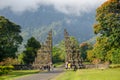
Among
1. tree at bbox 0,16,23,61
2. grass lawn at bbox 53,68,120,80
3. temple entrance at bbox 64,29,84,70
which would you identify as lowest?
grass lawn at bbox 53,68,120,80

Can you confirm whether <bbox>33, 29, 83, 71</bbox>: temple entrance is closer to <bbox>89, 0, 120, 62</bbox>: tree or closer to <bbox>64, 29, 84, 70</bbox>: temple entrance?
<bbox>64, 29, 84, 70</bbox>: temple entrance

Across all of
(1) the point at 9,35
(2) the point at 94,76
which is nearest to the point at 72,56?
(1) the point at 9,35

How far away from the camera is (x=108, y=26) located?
6862cm

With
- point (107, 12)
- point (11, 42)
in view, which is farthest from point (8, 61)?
point (107, 12)

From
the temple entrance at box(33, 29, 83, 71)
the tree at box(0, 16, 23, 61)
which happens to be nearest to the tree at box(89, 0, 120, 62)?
the temple entrance at box(33, 29, 83, 71)

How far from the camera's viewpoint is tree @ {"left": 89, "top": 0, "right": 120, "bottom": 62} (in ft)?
216

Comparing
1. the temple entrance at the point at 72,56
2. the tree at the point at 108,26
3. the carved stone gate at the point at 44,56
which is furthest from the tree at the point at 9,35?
the tree at the point at 108,26

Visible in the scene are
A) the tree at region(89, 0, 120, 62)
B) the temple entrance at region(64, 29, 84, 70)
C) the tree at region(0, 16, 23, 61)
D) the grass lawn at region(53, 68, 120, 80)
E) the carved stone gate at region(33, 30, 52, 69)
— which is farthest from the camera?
the tree at region(0, 16, 23, 61)

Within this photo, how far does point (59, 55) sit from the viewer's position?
161 metres

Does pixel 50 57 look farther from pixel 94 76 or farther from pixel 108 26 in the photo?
pixel 94 76

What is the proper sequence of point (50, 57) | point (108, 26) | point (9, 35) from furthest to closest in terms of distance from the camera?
point (9, 35)
point (50, 57)
point (108, 26)

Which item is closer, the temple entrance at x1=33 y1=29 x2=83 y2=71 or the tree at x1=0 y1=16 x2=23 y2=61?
the temple entrance at x1=33 y1=29 x2=83 y2=71

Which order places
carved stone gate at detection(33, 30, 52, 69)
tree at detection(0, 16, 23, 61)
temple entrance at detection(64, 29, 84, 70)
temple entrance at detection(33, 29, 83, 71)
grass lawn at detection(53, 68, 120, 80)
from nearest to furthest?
grass lawn at detection(53, 68, 120, 80) < temple entrance at detection(64, 29, 84, 70) < temple entrance at detection(33, 29, 83, 71) < carved stone gate at detection(33, 30, 52, 69) < tree at detection(0, 16, 23, 61)

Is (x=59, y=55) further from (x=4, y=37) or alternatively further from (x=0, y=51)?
(x=0, y=51)
